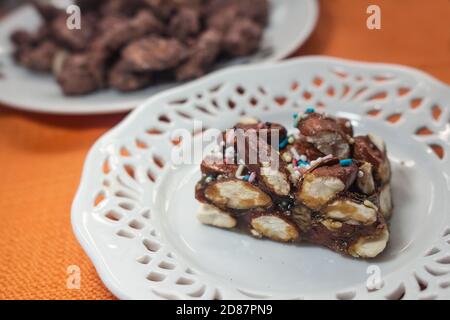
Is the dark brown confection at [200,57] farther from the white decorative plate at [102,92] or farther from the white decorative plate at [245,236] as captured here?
the white decorative plate at [245,236]

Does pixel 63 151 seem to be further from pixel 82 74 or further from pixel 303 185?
pixel 303 185

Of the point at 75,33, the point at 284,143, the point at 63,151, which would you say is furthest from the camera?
the point at 75,33

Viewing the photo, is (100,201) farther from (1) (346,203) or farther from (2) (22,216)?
(1) (346,203)

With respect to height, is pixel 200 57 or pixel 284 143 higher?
pixel 200 57

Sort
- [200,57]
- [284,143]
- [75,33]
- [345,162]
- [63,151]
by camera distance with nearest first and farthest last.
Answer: [345,162], [284,143], [63,151], [200,57], [75,33]

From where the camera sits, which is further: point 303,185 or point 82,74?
point 82,74

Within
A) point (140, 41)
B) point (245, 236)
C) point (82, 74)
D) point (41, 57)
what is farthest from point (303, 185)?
point (41, 57)

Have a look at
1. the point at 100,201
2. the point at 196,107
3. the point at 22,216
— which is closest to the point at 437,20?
the point at 196,107

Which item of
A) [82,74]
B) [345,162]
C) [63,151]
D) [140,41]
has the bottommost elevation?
[63,151]

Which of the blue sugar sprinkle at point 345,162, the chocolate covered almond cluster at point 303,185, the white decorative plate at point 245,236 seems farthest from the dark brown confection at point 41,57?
the blue sugar sprinkle at point 345,162
